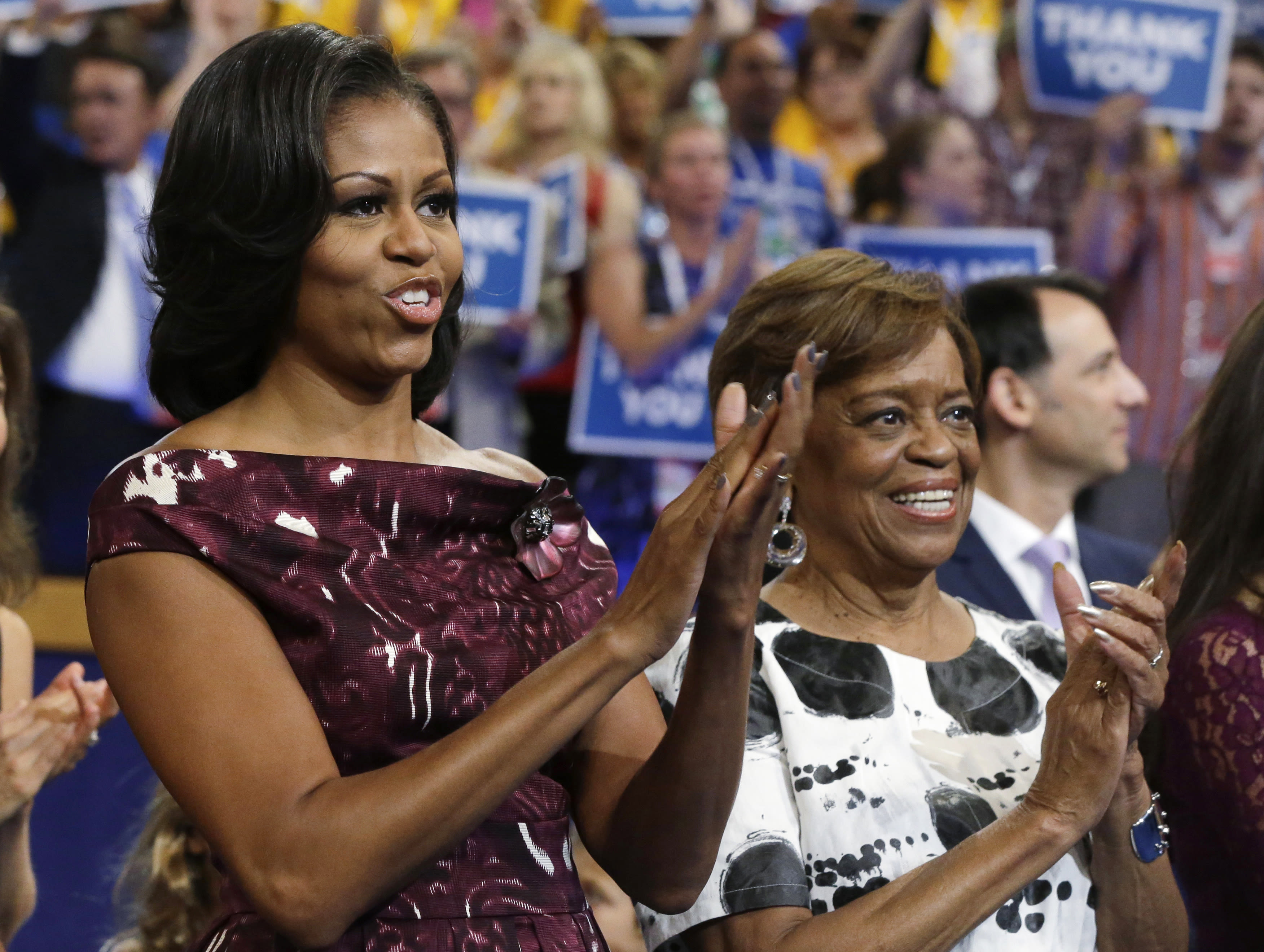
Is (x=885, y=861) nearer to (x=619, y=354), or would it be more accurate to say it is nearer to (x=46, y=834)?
(x=46, y=834)

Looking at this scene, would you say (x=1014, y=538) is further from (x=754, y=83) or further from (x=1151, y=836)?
(x=754, y=83)

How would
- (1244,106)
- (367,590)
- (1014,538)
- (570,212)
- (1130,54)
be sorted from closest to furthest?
(367,590) < (1014,538) < (570,212) < (1130,54) < (1244,106)

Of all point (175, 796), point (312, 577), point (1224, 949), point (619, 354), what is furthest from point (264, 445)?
point (619, 354)

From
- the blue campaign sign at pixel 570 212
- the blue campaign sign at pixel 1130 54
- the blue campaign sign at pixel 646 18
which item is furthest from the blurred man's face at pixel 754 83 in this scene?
the blue campaign sign at pixel 1130 54

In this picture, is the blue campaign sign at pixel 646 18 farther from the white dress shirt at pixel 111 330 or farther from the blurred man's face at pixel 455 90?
the white dress shirt at pixel 111 330

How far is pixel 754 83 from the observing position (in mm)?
5297

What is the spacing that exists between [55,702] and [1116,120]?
14.6 feet

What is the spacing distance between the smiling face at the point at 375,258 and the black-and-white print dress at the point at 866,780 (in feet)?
1.89

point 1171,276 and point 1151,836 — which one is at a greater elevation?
point 1171,276

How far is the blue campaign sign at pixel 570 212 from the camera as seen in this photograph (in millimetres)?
4879

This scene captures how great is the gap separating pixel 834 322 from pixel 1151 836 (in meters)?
0.71

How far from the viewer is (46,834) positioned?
10.8 feet

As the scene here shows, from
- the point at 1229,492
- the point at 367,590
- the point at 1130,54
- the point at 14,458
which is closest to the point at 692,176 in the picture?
the point at 1130,54

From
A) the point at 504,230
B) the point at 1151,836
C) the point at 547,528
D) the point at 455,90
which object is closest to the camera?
the point at 547,528
